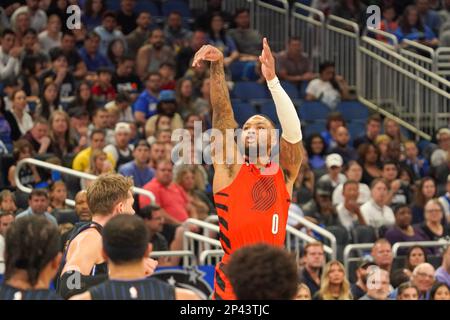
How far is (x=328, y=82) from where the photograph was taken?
60.2 feet

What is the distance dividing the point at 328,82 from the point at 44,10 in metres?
4.14

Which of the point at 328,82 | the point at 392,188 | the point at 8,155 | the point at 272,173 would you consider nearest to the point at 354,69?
the point at 328,82

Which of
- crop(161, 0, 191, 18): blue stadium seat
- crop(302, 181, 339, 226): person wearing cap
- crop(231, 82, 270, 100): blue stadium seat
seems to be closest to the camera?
crop(302, 181, 339, 226): person wearing cap

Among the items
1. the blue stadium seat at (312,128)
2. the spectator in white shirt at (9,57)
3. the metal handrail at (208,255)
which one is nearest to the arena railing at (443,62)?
the blue stadium seat at (312,128)

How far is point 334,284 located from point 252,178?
3.83 m

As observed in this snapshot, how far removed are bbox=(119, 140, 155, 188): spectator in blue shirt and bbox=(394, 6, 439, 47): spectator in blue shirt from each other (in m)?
6.73

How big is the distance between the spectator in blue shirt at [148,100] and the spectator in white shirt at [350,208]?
114 inches

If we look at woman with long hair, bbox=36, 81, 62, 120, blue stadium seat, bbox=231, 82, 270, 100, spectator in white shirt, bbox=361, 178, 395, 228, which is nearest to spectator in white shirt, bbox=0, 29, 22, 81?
woman with long hair, bbox=36, 81, 62, 120

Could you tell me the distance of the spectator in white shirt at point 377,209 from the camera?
48.6 feet

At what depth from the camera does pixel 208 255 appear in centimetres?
1276

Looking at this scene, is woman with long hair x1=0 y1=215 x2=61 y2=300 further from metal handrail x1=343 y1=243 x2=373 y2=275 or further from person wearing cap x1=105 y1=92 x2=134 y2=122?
person wearing cap x1=105 y1=92 x2=134 y2=122

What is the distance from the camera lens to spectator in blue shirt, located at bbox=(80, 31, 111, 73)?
1725cm

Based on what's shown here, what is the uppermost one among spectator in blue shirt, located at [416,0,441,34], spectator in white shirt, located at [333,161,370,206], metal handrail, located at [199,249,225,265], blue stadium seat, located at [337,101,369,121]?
spectator in blue shirt, located at [416,0,441,34]

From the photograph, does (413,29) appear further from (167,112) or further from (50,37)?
(50,37)
